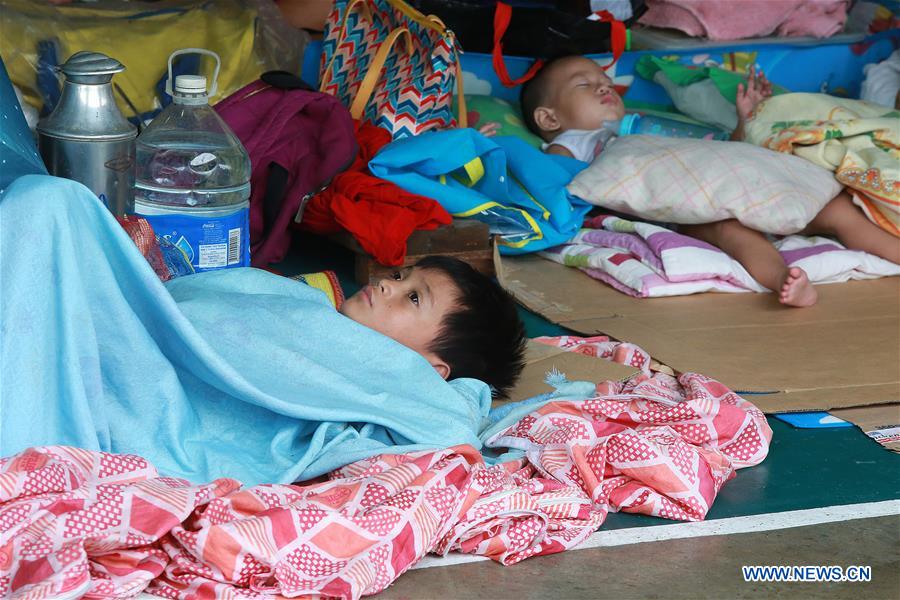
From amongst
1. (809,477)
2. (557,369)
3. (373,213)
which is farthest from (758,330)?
(373,213)

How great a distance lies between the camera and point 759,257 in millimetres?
3512

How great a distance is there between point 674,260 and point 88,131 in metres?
1.76

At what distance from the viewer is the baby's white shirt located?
415 cm

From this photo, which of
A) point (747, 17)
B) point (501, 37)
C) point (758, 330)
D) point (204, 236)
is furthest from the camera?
point (747, 17)

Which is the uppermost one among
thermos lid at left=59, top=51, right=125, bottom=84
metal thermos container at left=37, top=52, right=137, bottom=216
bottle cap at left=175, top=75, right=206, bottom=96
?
thermos lid at left=59, top=51, right=125, bottom=84

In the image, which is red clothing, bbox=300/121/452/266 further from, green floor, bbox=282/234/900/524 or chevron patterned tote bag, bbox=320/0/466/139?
green floor, bbox=282/234/900/524

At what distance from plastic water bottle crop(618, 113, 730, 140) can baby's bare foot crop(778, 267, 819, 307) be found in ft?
3.54

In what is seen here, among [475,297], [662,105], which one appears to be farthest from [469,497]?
[662,105]

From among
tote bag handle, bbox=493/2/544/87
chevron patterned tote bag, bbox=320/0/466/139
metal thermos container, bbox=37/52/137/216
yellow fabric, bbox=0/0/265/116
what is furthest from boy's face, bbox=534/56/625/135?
metal thermos container, bbox=37/52/137/216

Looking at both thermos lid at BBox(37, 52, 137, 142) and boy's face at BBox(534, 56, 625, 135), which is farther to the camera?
boy's face at BBox(534, 56, 625, 135)

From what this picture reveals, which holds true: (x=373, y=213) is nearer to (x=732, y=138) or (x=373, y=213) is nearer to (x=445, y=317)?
(x=445, y=317)

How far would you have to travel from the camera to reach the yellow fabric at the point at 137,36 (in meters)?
3.44

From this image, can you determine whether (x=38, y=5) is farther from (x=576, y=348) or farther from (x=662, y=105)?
(x=662, y=105)

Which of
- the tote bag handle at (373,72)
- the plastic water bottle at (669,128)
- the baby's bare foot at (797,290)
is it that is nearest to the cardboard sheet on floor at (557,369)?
the baby's bare foot at (797,290)
